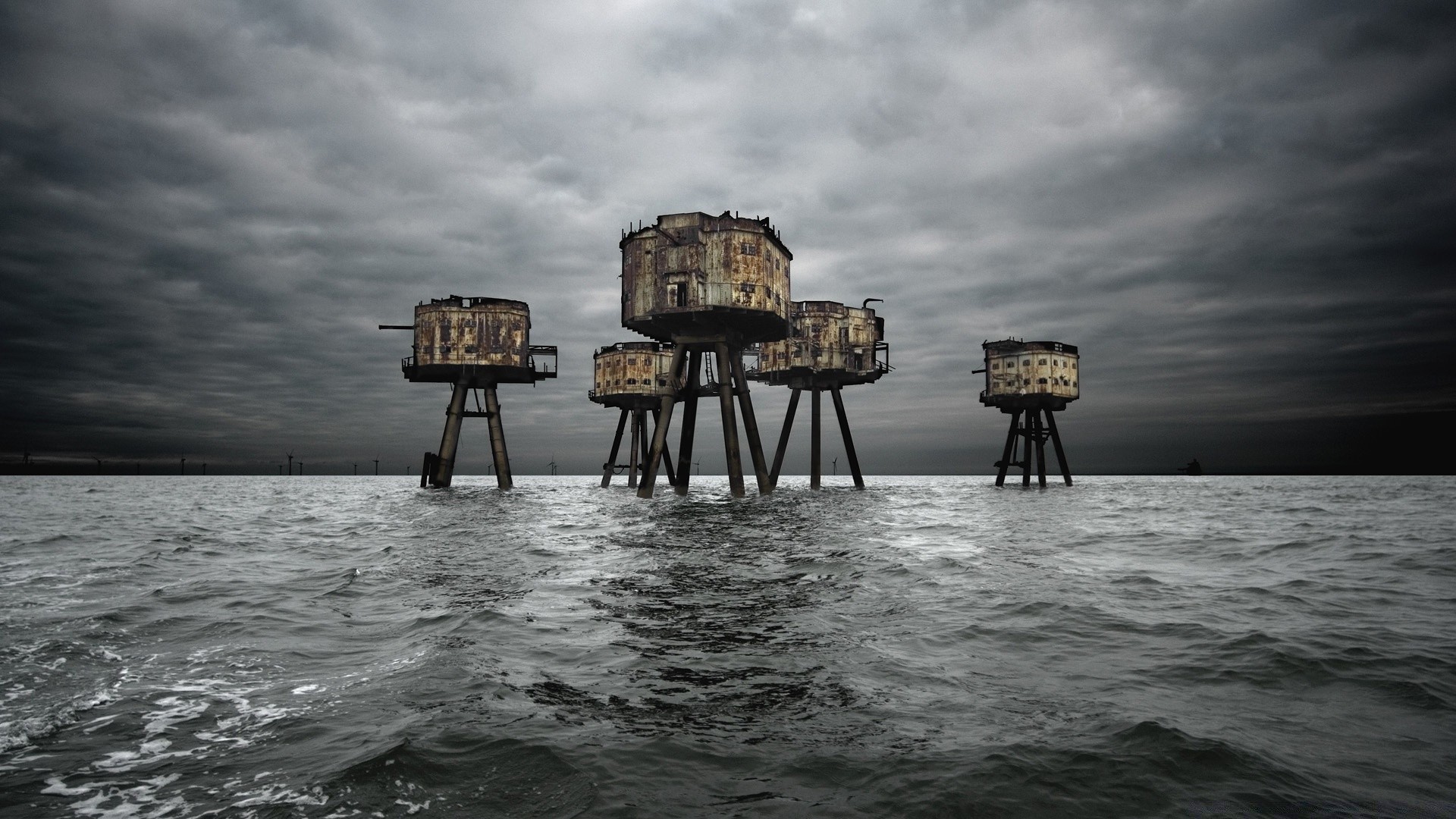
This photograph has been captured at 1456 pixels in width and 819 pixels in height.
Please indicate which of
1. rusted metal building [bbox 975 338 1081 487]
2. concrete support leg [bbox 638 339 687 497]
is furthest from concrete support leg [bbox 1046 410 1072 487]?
concrete support leg [bbox 638 339 687 497]

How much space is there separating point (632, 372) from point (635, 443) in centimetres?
682

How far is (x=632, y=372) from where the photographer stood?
150 ft

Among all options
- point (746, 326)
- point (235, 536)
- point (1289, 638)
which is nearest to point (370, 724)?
point (1289, 638)

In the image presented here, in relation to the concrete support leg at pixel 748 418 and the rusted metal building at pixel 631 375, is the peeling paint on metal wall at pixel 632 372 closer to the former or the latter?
the rusted metal building at pixel 631 375

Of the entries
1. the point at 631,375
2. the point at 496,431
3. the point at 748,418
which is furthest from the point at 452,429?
the point at 748,418

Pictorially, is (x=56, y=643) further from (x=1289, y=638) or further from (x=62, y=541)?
(x=62, y=541)

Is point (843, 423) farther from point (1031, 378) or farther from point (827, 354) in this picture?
point (1031, 378)

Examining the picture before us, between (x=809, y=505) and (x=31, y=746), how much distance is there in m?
26.3

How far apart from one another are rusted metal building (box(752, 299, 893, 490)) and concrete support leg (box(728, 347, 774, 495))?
8369mm

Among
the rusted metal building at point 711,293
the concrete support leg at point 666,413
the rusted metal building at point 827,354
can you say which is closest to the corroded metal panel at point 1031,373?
the rusted metal building at point 827,354

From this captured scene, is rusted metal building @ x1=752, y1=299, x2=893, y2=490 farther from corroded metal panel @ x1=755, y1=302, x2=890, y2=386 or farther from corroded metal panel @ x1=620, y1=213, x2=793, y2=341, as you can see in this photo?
corroded metal panel @ x1=620, y1=213, x2=793, y2=341

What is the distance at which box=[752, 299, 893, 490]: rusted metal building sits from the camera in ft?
138

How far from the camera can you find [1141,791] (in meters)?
3.42

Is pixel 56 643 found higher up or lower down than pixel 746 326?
lower down
